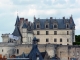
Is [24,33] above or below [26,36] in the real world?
above

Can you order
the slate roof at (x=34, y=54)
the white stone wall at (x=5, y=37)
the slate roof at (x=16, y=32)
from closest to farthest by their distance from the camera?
1. the slate roof at (x=34, y=54)
2. the white stone wall at (x=5, y=37)
3. the slate roof at (x=16, y=32)

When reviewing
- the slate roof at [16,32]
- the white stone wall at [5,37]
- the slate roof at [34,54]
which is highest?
the slate roof at [16,32]

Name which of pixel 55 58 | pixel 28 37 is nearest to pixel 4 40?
pixel 28 37

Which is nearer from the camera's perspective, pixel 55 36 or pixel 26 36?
pixel 26 36

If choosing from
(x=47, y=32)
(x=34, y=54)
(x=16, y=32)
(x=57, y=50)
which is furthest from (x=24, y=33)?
(x=34, y=54)

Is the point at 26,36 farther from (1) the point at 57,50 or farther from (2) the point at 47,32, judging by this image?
(1) the point at 57,50

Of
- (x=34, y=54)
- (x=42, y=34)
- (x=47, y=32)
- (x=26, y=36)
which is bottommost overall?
(x=34, y=54)

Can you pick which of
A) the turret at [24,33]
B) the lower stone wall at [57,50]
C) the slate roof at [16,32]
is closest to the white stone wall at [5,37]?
the slate roof at [16,32]

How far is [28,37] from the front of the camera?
104000mm

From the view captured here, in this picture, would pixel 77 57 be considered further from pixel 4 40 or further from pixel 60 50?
pixel 4 40

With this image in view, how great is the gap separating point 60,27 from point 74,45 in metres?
5.03

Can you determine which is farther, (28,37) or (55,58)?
(28,37)

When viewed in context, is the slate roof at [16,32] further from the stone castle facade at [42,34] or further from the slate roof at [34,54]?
the slate roof at [34,54]

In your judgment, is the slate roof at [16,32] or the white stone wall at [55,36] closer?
the white stone wall at [55,36]
